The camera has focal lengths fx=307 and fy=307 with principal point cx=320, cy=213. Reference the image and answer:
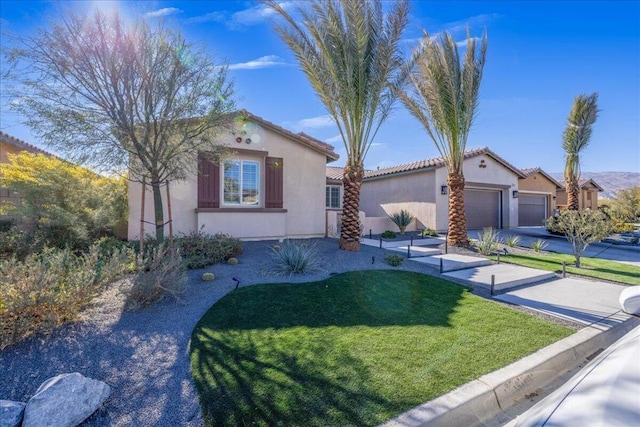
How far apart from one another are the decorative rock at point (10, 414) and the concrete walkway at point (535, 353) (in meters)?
3.55

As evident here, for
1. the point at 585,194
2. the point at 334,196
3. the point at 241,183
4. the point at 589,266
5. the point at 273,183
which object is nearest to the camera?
the point at 589,266

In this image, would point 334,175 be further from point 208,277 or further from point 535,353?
point 535,353

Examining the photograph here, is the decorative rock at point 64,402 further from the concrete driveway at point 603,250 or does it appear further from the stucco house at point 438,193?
the concrete driveway at point 603,250

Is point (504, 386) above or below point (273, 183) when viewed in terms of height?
below

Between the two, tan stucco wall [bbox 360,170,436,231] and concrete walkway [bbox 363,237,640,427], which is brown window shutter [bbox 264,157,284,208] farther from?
tan stucco wall [bbox 360,170,436,231]

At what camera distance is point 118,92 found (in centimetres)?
730

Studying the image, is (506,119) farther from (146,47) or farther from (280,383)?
(280,383)

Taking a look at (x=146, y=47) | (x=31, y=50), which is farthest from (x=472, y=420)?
(x=31, y=50)

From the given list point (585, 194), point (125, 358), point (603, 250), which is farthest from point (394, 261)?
point (585, 194)

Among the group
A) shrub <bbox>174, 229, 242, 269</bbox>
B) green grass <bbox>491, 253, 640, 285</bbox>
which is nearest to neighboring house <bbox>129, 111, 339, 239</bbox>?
shrub <bbox>174, 229, 242, 269</bbox>

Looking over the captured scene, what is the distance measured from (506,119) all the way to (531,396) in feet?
53.1

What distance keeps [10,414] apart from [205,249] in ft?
21.1

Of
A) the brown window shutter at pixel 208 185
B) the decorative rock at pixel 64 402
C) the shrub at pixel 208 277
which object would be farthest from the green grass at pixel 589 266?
the decorative rock at pixel 64 402

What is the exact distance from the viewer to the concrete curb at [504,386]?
3.18 metres
